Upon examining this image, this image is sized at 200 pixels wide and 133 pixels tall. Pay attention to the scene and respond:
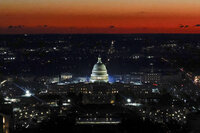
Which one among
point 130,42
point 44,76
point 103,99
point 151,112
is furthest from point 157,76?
point 130,42

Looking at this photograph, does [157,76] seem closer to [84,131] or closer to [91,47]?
[84,131]

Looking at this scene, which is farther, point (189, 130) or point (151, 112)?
point (151, 112)

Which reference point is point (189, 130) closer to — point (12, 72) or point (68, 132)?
point (68, 132)

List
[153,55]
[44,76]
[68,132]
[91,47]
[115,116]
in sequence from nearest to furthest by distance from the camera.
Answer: [68,132], [115,116], [44,76], [153,55], [91,47]

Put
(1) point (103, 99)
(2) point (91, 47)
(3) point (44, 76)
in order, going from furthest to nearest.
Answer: (2) point (91, 47), (3) point (44, 76), (1) point (103, 99)

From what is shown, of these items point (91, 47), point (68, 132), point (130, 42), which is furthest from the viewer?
point (130, 42)

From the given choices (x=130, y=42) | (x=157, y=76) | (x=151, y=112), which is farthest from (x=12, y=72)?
(x=130, y=42)

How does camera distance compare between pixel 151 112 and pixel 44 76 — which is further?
pixel 44 76

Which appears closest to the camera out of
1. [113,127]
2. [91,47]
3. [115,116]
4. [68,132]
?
[68,132]
